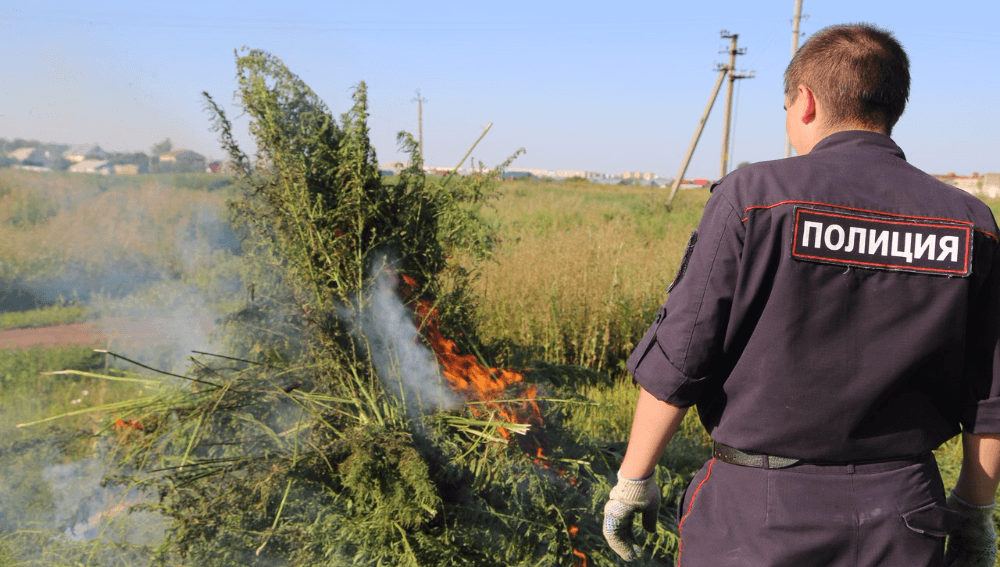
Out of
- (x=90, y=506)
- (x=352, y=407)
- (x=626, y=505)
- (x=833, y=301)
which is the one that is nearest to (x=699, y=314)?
(x=833, y=301)

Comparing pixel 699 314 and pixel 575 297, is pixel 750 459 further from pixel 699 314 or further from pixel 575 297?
pixel 575 297

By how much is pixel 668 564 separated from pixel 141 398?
7.78ft

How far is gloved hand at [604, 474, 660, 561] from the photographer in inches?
68.4

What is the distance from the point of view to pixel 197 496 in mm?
2535

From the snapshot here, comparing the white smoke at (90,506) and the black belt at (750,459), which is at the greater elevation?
the black belt at (750,459)

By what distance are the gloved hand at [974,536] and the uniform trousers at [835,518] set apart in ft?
0.77

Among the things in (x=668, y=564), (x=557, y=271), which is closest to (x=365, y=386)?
(x=668, y=564)

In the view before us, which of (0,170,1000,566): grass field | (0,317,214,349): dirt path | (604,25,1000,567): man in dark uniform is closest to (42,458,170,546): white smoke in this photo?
(0,170,1000,566): grass field

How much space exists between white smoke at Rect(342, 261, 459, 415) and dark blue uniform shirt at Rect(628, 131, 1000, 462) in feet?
4.54

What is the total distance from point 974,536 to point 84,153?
4.20 meters

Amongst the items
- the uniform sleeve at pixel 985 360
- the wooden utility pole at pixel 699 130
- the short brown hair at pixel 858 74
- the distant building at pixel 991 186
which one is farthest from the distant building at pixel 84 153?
the distant building at pixel 991 186

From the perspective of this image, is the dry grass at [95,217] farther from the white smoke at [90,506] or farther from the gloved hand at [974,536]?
the gloved hand at [974,536]

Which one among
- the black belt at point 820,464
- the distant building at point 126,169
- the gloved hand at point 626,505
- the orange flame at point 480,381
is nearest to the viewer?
the black belt at point 820,464

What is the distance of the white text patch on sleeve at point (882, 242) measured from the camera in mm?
1489
